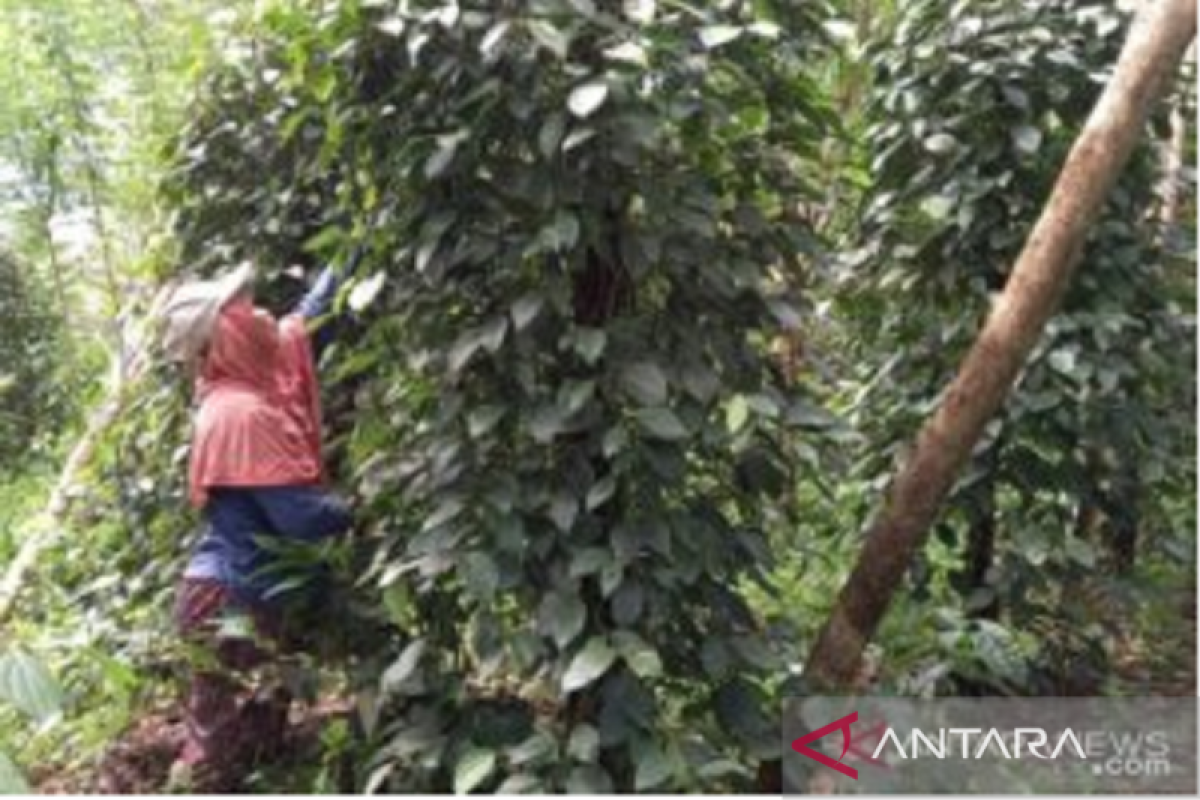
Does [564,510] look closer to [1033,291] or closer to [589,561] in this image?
[589,561]

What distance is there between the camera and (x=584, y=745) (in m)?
2.40

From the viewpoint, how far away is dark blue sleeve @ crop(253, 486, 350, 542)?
3041 mm

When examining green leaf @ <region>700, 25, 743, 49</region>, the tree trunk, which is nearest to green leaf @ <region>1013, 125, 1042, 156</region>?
green leaf @ <region>700, 25, 743, 49</region>

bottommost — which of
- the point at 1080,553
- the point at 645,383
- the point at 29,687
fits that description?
the point at 1080,553

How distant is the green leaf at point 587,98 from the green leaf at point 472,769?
3.66 feet

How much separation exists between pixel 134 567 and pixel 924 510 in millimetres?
2196

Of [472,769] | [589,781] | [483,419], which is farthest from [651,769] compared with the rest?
[483,419]

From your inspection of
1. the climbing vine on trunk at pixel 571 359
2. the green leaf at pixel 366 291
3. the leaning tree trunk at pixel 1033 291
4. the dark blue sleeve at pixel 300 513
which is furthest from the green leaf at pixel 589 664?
the dark blue sleeve at pixel 300 513

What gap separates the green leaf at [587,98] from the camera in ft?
Result: 7.43

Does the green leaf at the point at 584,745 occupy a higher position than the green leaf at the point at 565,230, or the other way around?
the green leaf at the point at 565,230

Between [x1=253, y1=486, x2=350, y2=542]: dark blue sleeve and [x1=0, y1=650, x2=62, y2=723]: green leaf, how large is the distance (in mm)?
1357

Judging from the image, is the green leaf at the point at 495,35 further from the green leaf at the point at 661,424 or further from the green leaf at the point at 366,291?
the green leaf at the point at 661,424

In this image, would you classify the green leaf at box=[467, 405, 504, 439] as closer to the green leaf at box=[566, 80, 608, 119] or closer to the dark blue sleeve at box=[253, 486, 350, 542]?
the green leaf at box=[566, 80, 608, 119]

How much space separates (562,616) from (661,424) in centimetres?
37
